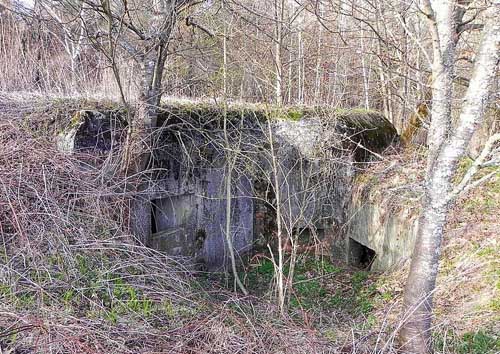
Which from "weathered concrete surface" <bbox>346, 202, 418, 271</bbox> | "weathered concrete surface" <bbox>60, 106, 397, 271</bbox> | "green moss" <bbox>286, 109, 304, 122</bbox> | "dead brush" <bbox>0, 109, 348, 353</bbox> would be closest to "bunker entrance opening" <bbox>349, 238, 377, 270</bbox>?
"weathered concrete surface" <bbox>346, 202, 418, 271</bbox>

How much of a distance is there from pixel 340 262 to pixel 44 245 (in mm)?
5487

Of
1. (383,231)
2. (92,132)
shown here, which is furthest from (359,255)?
(92,132)

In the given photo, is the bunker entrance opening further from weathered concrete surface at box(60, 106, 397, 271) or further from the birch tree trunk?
the birch tree trunk

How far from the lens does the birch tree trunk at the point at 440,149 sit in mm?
3010

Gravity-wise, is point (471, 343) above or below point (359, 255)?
above

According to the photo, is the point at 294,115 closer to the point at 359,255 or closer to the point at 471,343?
the point at 359,255

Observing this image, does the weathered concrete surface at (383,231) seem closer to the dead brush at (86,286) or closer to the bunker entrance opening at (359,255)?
the bunker entrance opening at (359,255)

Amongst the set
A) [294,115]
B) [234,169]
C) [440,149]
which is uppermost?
[294,115]

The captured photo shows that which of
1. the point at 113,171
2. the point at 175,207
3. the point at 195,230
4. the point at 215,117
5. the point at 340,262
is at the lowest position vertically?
the point at 340,262

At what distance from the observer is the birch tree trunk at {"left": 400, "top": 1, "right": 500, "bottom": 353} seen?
118 inches

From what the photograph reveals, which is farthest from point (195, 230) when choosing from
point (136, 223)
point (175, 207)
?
point (136, 223)

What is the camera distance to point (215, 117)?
23.9 feet

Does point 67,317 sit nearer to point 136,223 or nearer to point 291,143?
point 136,223

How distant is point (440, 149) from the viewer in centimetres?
322
